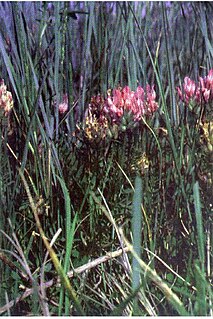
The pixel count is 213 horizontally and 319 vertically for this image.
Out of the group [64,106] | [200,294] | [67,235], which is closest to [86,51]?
[64,106]

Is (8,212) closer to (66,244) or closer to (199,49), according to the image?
(66,244)

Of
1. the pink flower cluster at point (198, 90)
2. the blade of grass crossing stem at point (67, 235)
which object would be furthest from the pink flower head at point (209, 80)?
the blade of grass crossing stem at point (67, 235)

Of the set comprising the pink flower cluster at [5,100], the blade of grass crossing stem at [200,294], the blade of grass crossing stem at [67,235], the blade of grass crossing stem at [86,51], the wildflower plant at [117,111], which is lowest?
the blade of grass crossing stem at [200,294]

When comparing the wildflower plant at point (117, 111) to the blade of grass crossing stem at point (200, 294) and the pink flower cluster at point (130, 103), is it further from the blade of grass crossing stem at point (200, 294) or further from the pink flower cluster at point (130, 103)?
the blade of grass crossing stem at point (200, 294)

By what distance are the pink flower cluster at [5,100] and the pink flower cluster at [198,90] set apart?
0.75 feet

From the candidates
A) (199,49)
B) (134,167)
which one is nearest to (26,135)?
(134,167)

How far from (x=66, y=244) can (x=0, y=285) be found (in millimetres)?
105

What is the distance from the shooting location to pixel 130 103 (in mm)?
756

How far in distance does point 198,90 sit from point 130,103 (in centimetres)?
10

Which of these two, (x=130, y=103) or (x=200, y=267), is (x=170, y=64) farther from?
(x=200, y=267)

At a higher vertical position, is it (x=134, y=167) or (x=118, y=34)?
(x=118, y=34)

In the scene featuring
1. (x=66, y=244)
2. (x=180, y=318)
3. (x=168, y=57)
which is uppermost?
(x=168, y=57)

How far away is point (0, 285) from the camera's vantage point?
0.73 m

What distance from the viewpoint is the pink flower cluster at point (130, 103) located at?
757 mm
